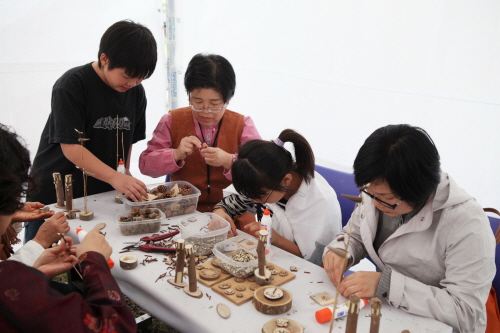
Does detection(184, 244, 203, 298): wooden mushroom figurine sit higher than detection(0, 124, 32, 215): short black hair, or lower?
lower

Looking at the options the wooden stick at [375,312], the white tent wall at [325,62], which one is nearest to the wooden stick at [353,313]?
the wooden stick at [375,312]

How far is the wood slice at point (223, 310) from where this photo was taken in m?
1.29

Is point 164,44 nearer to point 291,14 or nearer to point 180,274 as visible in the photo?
point 291,14

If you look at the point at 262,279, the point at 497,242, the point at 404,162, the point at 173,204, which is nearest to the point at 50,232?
the point at 173,204

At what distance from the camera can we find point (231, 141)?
8.09ft

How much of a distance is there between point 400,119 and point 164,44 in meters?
2.57

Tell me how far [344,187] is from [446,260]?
93 centimetres

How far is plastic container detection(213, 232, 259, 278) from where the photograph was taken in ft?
4.93

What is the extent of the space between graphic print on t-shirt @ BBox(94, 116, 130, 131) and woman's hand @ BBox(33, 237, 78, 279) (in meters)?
0.89

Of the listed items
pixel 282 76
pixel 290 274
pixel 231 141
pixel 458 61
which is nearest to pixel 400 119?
pixel 458 61

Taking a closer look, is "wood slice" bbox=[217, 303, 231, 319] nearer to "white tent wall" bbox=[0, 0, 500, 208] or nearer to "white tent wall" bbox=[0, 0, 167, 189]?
"white tent wall" bbox=[0, 0, 500, 208]

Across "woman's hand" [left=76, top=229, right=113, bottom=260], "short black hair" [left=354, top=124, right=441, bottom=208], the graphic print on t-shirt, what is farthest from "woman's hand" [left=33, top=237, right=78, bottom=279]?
"short black hair" [left=354, top=124, right=441, bottom=208]

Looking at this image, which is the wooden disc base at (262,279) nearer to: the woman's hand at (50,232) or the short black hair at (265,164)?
the short black hair at (265,164)

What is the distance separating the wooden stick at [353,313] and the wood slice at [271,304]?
243mm
